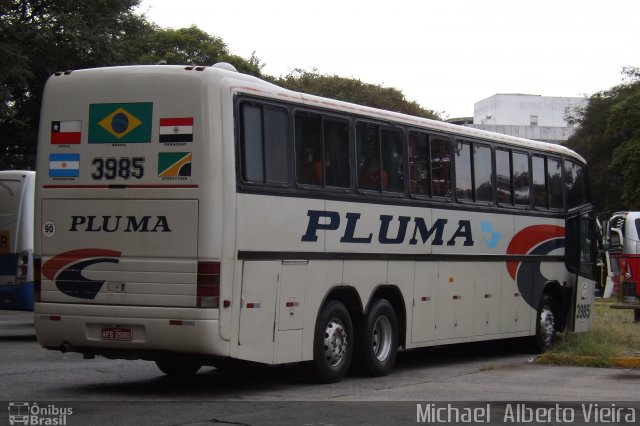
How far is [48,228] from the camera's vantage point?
1209cm

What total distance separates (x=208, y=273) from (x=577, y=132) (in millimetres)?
61846

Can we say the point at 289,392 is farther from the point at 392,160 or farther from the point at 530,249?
the point at 530,249

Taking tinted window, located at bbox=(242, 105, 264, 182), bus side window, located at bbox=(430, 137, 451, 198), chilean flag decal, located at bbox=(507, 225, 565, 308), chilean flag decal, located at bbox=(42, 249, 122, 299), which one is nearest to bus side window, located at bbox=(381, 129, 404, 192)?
bus side window, located at bbox=(430, 137, 451, 198)

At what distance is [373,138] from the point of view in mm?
14242

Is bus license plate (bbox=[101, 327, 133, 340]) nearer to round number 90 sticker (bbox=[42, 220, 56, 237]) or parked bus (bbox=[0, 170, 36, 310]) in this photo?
round number 90 sticker (bbox=[42, 220, 56, 237])

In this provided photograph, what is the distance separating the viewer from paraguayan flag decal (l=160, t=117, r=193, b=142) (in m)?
11.5

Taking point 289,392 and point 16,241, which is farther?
point 16,241

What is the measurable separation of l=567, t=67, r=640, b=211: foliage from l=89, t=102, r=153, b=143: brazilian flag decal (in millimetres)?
48176

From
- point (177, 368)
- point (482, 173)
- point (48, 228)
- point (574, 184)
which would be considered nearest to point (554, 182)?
point (574, 184)

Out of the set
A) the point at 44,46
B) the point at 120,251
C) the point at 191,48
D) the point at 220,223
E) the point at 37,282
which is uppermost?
the point at 191,48

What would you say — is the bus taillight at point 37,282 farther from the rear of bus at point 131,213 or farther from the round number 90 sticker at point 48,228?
the round number 90 sticker at point 48,228

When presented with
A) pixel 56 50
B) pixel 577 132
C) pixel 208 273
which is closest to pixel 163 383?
pixel 208 273

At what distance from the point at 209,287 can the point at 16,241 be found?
9.23 meters

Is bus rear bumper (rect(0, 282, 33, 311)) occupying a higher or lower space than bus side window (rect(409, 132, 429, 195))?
lower
